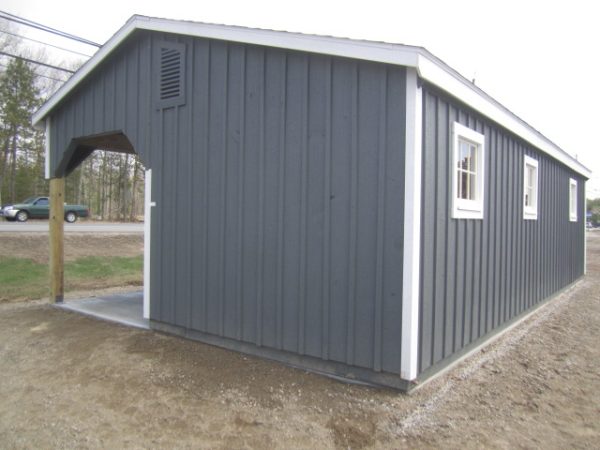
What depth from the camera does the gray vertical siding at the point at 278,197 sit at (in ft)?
13.0

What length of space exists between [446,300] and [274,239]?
1.74m

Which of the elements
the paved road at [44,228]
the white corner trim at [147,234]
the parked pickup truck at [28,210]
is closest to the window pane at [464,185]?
the white corner trim at [147,234]

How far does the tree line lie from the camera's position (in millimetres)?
24484

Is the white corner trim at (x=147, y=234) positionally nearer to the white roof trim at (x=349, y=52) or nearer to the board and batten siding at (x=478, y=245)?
the white roof trim at (x=349, y=52)

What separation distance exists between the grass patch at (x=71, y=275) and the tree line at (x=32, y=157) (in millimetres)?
11159

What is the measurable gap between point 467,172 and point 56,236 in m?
6.11

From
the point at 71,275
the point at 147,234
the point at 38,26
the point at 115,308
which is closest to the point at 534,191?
the point at 147,234

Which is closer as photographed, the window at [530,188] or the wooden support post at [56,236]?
the window at [530,188]

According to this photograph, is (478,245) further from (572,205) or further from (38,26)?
(38,26)

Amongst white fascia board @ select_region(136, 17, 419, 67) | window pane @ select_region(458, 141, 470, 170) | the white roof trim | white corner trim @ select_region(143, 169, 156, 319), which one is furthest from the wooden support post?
window pane @ select_region(458, 141, 470, 170)

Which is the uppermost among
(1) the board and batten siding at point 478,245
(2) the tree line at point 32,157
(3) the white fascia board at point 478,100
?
(2) the tree line at point 32,157

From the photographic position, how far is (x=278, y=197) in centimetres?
454

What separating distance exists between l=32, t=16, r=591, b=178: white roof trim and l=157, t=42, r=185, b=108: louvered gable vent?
216mm

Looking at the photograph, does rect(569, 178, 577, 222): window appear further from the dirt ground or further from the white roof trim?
the dirt ground
